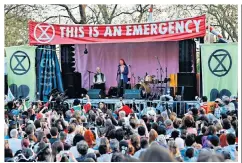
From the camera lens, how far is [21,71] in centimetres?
1283

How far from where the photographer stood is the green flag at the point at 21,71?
12808mm

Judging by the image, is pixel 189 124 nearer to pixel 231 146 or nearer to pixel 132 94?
pixel 231 146

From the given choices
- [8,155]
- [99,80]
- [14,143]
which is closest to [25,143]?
[14,143]

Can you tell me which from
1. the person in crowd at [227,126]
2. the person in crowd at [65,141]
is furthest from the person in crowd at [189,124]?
the person in crowd at [65,141]

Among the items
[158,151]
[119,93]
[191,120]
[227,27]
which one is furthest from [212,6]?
[158,151]

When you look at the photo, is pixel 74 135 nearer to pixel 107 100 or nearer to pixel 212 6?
pixel 107 100

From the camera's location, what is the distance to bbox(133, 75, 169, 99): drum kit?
13766mm

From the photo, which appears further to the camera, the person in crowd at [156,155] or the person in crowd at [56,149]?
the person in crowd at [56,149]

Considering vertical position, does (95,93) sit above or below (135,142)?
above

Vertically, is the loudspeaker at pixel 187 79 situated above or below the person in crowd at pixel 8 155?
above

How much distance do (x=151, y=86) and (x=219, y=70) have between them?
118 inches

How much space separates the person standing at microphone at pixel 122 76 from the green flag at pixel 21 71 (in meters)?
2.59

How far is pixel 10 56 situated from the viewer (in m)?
12.8

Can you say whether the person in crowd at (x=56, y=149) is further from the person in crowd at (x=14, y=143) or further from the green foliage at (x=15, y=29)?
the green foliage at (x=15, y=29)
